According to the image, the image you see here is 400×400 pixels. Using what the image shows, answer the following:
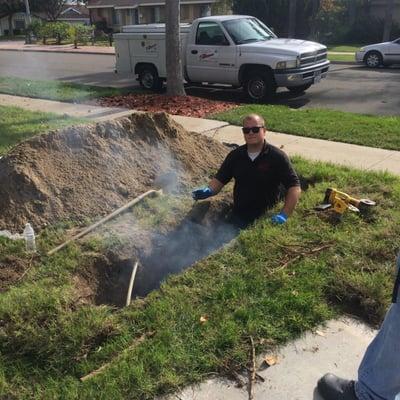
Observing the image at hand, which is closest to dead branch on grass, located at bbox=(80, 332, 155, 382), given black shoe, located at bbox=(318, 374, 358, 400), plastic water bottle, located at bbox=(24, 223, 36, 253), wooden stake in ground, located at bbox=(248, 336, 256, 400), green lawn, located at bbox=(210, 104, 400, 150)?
wooden stake in ground, located at bbox=(248, 336, 256, 400)

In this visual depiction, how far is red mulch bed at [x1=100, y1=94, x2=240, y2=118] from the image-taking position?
376 inches

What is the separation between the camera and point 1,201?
15.3 ft

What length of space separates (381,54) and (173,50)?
1024cm

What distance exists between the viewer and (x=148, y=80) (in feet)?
41.5

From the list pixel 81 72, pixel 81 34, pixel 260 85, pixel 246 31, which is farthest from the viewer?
pixel 81 34

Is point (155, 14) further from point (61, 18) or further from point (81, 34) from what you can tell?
point (61, 18)

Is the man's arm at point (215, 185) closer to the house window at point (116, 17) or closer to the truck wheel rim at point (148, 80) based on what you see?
the truck wheel rim at point (148, 80)

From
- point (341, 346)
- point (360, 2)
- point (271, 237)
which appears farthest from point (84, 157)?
point (360, 2)

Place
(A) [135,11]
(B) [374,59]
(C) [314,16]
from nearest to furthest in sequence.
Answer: (B) [374,59]
(C) [314,16]
(A) [135,11]

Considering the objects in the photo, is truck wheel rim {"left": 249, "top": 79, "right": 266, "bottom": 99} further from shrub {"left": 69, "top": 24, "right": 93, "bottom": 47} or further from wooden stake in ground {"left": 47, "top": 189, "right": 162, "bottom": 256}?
shrub {"left": 69, "top": 24, "right": 93, "bottom": 47}

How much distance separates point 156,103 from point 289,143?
3862mm

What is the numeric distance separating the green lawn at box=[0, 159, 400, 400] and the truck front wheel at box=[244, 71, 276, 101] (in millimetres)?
6848

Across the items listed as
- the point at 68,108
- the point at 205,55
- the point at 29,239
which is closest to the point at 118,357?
the point at 29,239

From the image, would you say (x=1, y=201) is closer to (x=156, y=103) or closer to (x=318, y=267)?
(x=318, y=267)
